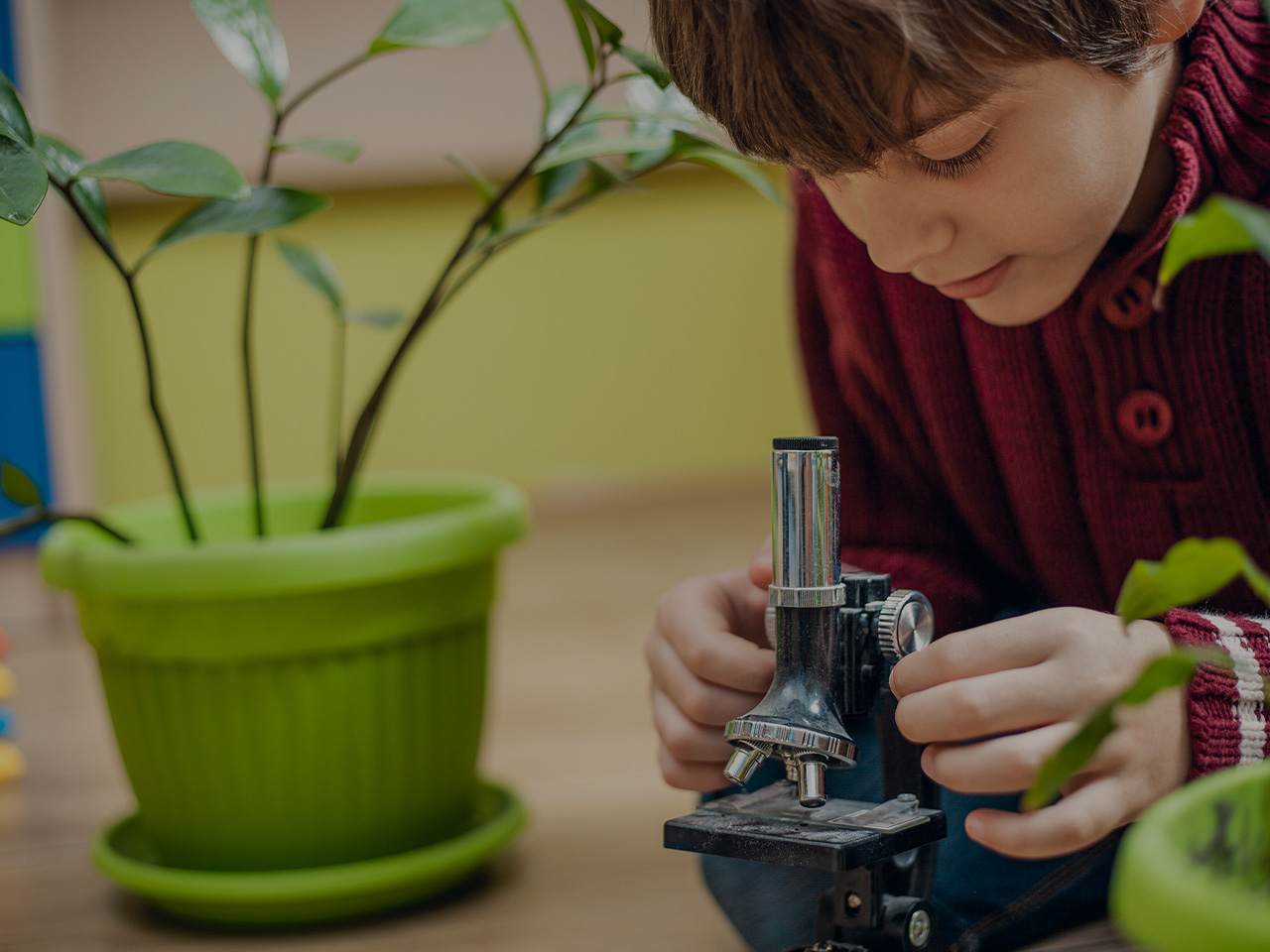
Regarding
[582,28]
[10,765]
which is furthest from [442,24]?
[10,765]

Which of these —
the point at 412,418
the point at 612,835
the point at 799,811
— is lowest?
the point at 612,835

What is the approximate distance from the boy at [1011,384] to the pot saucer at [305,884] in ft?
0.58

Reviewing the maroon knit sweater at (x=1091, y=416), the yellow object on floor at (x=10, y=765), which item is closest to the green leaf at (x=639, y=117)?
the maroon knit sweater at (x=1091, y=416)

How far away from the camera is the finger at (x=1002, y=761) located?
49cm

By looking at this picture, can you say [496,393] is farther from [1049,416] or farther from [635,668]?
[1049,416]

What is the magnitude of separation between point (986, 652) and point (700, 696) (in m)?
0.19

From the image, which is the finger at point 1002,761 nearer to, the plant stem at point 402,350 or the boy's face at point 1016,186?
the boy's face at point 1016,186

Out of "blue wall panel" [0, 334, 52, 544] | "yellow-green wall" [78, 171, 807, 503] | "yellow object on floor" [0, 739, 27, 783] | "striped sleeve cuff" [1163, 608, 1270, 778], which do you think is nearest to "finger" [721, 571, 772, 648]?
"striped sleeve cuff" [1163, 608, 1270, 778]

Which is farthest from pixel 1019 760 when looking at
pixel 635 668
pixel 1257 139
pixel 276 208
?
pixel 635 668

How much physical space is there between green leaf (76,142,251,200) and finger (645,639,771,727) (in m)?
0.32

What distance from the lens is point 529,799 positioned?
1.07 metres

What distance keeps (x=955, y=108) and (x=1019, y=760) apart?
259 mm

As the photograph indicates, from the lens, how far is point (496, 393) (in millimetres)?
2523

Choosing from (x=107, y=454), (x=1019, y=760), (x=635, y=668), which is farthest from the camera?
(x=107, y=454)
